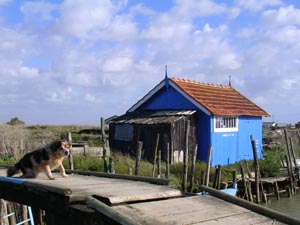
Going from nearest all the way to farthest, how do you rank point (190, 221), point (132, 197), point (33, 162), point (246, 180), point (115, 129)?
point (190, 221)
point (132, 197)
point (33, 162)
point (246, 180)
point (115, 129)

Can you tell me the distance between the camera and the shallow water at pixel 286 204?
61.2 feet

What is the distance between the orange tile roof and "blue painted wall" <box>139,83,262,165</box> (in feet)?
1.54

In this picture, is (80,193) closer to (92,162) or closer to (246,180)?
(92,162)

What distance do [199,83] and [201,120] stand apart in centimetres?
392


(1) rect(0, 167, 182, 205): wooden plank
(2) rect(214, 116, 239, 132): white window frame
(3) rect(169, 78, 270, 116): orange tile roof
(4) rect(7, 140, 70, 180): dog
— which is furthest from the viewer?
(3) rect(169, 78, 270, 116): orange tile roof

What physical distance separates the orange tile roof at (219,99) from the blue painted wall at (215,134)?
471mm

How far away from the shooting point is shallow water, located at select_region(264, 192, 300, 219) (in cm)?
1866

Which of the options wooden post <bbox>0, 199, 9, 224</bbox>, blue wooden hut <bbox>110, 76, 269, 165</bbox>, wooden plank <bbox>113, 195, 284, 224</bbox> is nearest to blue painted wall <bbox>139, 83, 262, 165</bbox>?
blue wooden hut <bbox>110, 76, 269, 165</bbox>

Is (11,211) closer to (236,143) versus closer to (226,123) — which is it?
(226,123)

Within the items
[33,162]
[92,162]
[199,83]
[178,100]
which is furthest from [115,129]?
[33,162]

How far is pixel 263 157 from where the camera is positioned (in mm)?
27766

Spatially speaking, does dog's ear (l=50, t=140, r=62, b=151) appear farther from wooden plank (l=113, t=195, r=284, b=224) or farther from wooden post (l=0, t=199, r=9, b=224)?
wooden post (l=0, t=199, r=9, b=224)

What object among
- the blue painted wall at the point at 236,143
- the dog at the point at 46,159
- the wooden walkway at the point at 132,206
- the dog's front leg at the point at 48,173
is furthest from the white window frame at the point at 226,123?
the wooden walkway at the point at 132,206

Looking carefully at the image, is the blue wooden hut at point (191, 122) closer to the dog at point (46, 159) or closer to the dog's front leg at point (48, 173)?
the dog at point (46, 159)
